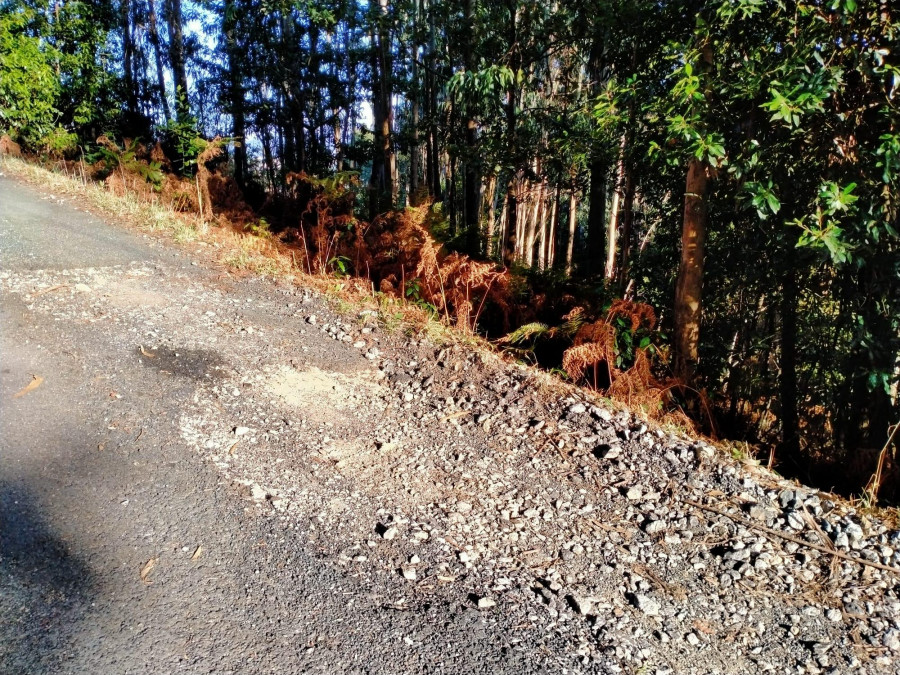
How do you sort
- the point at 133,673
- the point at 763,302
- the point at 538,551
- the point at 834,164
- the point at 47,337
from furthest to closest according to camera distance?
the point at 763,302 → the point at 47,337 → the point at 834,164 → the point at 538,551 → the point at 133,673

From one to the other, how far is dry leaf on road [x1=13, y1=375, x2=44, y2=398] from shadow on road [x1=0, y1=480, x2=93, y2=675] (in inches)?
48.7

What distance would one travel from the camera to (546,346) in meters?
6.16

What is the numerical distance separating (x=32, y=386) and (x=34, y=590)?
220 centimetres

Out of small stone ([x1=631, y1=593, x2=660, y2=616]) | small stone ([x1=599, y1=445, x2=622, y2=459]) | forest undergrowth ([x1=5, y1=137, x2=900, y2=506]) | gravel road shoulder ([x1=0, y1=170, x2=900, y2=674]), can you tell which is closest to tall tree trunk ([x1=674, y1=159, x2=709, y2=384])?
forest undergrowth ([x1=5, y1=137, x2=900, y2=506])

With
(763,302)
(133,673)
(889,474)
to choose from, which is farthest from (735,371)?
(133,673)

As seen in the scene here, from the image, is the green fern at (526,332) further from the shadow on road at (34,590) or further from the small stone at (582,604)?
the shadow on road at (34,590)

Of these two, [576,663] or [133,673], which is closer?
[133,673]

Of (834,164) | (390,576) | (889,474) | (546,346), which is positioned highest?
(834,164)

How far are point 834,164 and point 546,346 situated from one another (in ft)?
9.77

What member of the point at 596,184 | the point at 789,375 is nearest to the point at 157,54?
the point at 596,184

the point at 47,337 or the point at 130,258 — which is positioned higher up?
the point at 130,258

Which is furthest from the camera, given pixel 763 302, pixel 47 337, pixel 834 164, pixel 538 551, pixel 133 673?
pixel 763 302

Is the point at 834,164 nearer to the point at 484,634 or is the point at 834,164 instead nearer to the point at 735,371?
the point at 735,371

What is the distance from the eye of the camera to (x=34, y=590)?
8.81ft
